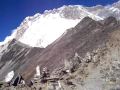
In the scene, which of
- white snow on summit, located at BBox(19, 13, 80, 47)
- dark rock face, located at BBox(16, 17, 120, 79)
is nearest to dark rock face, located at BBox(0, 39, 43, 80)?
dark rock face, located at BBox(16, 17, 120, 79)

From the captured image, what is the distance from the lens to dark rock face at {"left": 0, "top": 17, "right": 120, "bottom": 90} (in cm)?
1501

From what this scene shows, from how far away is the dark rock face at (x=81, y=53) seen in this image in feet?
49.2

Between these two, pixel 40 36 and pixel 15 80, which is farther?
pixel 40 36

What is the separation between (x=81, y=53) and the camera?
6981 cm

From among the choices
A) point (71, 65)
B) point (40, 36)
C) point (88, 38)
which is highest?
point (40, 36)

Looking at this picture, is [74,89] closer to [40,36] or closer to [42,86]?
[42,86]

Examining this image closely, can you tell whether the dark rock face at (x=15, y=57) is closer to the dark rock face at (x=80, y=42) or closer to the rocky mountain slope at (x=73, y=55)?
the rocky mountain slope at (x=73, y=55)

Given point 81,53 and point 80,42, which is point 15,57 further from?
point 81,53

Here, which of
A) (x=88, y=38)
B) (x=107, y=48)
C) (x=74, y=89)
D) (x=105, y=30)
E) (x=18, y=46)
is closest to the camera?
(x=74, y=89)

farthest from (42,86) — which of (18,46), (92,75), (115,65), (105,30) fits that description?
(18,46)

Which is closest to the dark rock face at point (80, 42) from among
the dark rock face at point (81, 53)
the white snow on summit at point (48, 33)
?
the dark rock face at point (81, 53)

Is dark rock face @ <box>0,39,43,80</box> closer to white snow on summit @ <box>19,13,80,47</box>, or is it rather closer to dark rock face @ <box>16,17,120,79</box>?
dark rock face @ <box>16,17,120,79</box>

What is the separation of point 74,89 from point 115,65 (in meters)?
1.86

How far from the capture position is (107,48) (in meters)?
15.7
